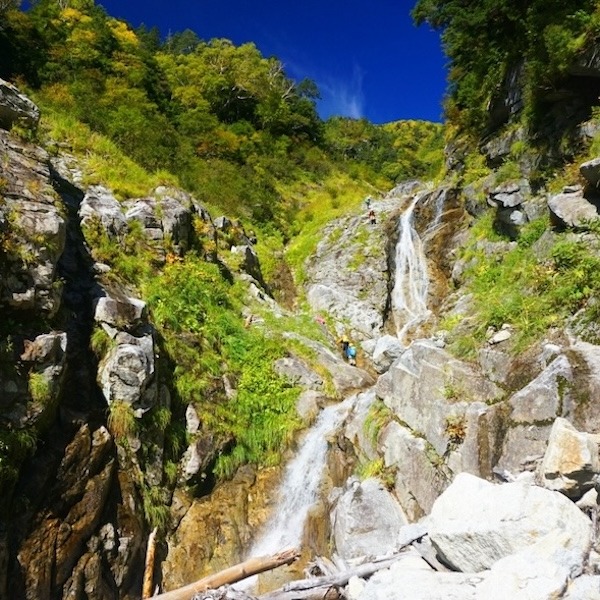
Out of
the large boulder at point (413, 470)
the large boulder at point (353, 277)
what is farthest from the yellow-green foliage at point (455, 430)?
the large boulder at point (353, 277)

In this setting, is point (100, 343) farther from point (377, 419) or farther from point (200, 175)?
point (200, 175)

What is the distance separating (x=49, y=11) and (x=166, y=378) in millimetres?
28206

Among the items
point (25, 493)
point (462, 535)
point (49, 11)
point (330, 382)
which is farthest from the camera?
point (49, 11)

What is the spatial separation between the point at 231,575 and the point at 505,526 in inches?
166

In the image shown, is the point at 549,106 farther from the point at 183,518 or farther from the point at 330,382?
the point at 183,518

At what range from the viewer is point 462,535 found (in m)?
4.91

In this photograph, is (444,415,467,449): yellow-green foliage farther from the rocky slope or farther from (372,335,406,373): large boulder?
(372,335,406,373): large boulder

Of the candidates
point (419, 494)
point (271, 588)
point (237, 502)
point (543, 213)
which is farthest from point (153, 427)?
point (543, 213)

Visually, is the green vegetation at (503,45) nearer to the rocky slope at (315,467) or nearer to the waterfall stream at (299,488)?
the rocky slope at (315,467)

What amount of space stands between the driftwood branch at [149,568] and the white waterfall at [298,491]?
6.63 ft

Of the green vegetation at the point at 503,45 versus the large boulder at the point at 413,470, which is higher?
the green vegetation at the point at 503,45

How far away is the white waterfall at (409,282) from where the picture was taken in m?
18.7

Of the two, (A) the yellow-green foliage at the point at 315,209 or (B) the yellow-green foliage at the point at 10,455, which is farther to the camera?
(A) the yellow-green foliage at the point at 315,209

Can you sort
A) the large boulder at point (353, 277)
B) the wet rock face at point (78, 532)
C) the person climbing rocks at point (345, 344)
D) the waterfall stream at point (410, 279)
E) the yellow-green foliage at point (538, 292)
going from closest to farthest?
1. the wet rock face at point (78, 532)
2. the yellow-green foliage at point (538, 292)
3. the person climbing rocks at point (345, 344)
4. the waterfall stream at point (410, 279)
5. the large boulder at point (353, 277)
